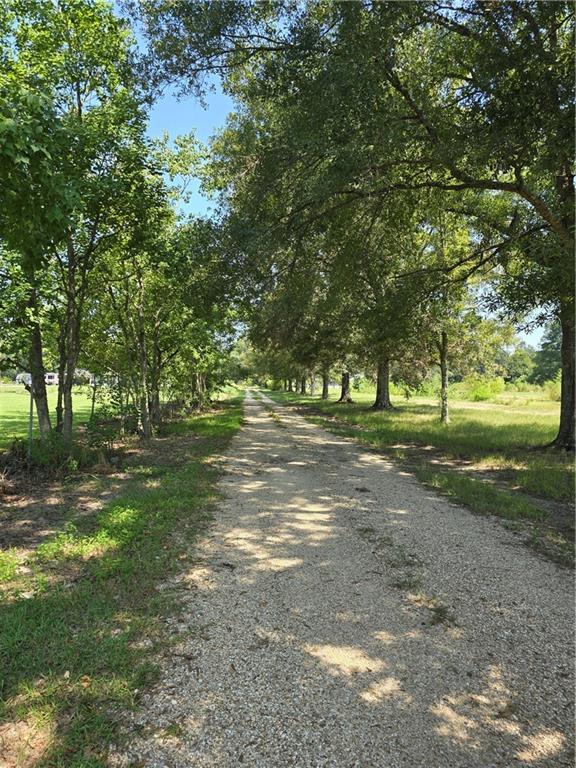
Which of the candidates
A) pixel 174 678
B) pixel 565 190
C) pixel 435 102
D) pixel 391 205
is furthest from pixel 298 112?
pixel 174 678

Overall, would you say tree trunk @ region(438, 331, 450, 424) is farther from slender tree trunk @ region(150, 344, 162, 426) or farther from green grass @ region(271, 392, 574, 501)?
slender tree trunk @ region(150, 344, 162, 426)

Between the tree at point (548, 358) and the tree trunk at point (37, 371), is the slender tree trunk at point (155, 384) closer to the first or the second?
the tree trunk at point (37, 371)

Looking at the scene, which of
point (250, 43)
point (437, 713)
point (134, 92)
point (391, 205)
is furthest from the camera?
point (391, 205)

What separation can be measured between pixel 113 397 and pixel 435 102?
9.46m

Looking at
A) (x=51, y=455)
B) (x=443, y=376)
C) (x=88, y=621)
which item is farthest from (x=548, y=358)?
(x=88, y=621)

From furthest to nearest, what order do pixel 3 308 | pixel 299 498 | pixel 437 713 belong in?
pixel 3 308 → pixel 299 498 → pixel 437 713

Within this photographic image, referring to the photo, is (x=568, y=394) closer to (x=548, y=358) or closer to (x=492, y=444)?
(x=492, y=444)

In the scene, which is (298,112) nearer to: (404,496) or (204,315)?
(204,315)

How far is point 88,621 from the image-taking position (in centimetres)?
334

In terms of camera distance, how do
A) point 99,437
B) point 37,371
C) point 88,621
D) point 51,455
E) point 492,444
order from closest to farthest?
point 88,621 → point 51,455 → point 99,437 → point 37,371 → point 492,444

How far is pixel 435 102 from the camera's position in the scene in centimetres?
833

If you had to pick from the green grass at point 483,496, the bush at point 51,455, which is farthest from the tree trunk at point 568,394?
the bush at point 51,455

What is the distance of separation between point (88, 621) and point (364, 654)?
1.99m

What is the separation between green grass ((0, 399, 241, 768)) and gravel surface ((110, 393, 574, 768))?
18 cm
